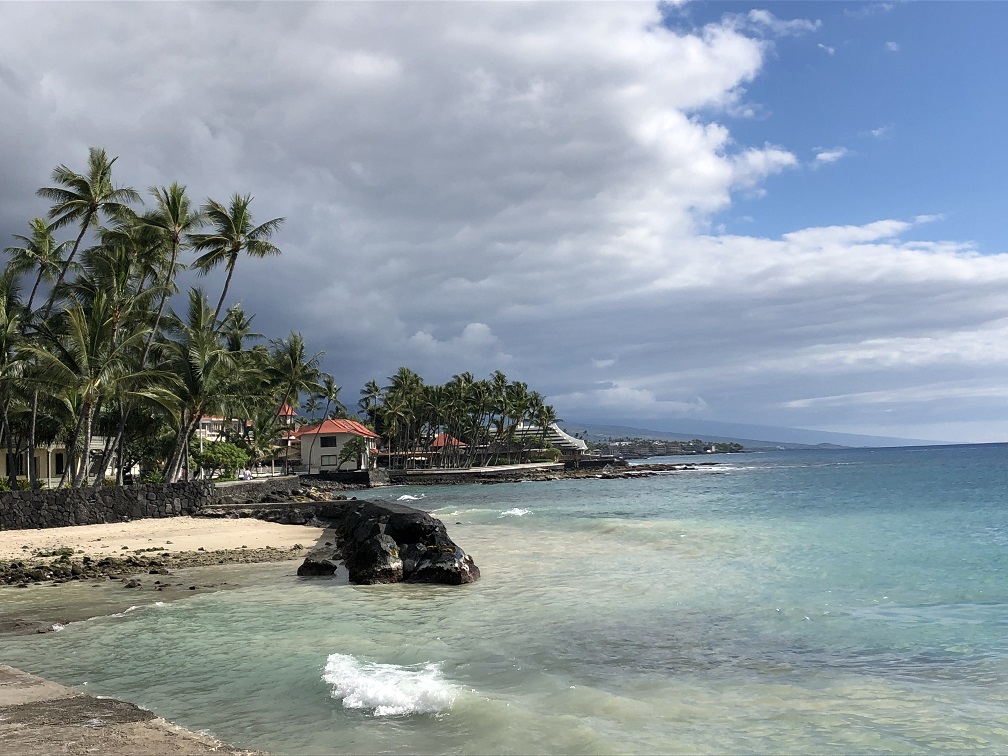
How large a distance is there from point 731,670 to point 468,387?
74.4 metres

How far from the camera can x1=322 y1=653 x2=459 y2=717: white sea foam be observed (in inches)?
270

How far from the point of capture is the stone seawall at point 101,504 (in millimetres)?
23500

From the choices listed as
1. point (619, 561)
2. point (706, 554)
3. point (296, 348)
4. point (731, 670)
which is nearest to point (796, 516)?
point (706, 554)

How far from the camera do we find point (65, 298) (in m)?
29.6

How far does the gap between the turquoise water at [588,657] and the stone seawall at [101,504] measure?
1184 cm

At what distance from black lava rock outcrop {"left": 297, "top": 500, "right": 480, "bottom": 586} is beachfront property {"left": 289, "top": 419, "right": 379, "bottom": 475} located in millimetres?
50770

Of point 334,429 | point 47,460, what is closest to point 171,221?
point 47,460

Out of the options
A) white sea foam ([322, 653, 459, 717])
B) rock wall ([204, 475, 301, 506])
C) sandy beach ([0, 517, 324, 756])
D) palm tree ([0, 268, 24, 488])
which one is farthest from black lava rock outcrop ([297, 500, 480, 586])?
rock wall ([204, 475, 301, 506])

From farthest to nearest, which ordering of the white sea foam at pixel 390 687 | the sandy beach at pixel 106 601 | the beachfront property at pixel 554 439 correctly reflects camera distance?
the beachfront property at pixel 554 439, the white sea foam at pixel 390 687, the sandy beach at pixel 106 601

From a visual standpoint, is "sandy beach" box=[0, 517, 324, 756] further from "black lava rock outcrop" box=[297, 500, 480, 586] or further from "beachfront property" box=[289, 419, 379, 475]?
"beachfront property" box=[289, 419, 379, 475]

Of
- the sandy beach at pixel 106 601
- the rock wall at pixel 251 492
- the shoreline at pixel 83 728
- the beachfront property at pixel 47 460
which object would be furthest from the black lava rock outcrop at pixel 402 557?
Answer: the beachfront property at pixel 47 460

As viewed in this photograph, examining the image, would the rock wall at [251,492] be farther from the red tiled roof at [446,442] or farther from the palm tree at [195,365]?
the red tiled roof at [446,442]

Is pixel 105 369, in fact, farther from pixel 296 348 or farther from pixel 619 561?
pixel 296 348

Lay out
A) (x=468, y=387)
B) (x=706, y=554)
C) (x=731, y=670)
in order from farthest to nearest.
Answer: (x=468, y=387) < (x=706, y=554) < (x=731, y=670)
